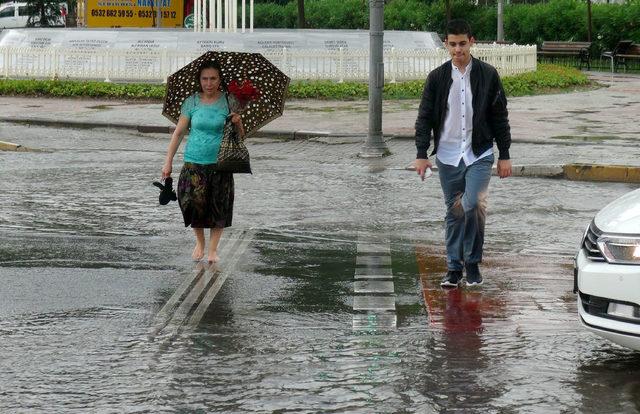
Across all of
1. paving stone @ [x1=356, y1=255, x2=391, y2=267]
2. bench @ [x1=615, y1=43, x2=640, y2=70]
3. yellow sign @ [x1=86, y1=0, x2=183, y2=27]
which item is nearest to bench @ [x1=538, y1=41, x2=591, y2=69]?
bench @ [x1=615, y1=43, x2=640, y2=70]

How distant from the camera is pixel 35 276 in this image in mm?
9906

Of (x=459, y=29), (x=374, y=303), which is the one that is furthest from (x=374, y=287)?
(x=459, y=29)

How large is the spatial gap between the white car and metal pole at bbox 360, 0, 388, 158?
11941 mm

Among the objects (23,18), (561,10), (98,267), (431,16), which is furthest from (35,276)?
(23,18)

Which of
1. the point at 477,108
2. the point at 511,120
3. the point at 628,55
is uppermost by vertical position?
the point at 628,55

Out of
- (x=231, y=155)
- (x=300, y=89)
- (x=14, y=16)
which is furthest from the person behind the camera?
(x=14, y=16)

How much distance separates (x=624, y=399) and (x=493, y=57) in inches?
1082

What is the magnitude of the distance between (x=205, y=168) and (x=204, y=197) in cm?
23

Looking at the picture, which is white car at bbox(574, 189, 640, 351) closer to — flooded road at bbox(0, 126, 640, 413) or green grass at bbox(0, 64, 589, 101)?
flooded road at bbox(0, 126, 640, 413)

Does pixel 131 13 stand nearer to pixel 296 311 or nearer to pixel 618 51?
pixel 618 51

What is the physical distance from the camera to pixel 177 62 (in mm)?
32406

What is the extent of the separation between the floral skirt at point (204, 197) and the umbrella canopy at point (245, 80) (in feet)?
2.01

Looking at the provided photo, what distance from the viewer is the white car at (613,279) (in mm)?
7000

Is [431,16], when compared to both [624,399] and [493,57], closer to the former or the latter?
[493,57]
